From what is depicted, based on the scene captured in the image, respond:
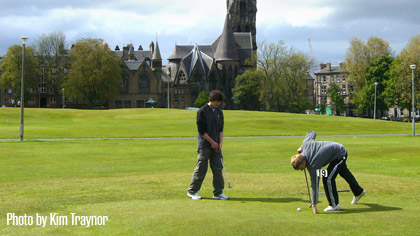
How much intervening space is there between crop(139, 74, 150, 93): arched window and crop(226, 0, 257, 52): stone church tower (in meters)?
32.5

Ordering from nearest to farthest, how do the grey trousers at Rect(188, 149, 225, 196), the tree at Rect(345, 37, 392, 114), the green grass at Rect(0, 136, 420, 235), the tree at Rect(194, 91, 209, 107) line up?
the green grass at Rect(0, 136, 420, 235), the grey trousers at Rect(188, 149, 225, 196), the tree at Rect(345, 37, 392, 114), the tree at Rect(194, 91, 209, 107)

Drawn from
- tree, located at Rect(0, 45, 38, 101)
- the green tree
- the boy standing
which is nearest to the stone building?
the green tree

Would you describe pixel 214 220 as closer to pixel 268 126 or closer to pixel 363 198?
Answer: pixel 363 198

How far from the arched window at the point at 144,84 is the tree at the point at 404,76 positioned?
67.0 metres

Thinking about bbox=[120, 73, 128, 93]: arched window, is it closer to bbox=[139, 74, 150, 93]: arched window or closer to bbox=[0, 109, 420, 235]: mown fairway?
bbox=[139, 74, 150, 93]: arched window

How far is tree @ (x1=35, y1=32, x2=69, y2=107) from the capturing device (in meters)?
124

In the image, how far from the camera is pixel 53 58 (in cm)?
12700

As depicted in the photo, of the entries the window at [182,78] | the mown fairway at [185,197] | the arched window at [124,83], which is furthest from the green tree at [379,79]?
the mown fairway at [185,197]

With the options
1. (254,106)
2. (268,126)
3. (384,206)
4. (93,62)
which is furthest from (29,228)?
(254,106)

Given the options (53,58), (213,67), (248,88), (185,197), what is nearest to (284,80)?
(248,88)

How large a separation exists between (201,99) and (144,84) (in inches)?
732

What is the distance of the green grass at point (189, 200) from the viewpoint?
922 cm

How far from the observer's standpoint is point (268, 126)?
208 feet

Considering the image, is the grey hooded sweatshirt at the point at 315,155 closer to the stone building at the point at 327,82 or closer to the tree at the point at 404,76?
the tree at the point at 404,76
